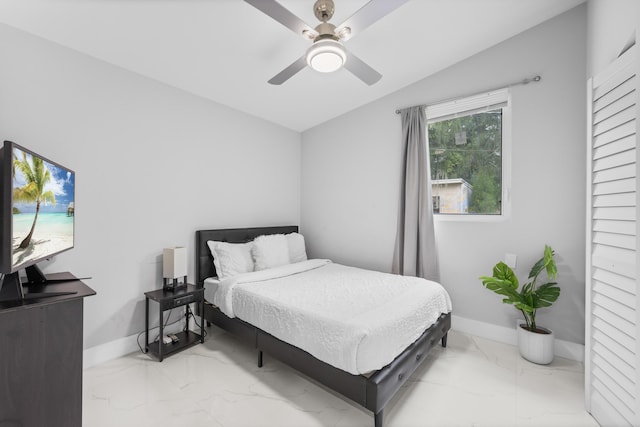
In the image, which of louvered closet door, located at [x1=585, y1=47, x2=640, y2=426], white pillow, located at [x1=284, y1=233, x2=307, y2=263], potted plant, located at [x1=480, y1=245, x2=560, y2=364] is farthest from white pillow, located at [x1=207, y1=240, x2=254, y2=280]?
louvered closet door, located at [x1=585, y1=47, x2=640, y2=426]

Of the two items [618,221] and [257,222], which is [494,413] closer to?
[618,221]

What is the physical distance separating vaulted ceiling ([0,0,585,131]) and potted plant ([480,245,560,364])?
2.10m

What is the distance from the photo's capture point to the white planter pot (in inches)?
90.2

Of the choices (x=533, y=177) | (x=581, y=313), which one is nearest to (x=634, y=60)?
(x=533, y=177)

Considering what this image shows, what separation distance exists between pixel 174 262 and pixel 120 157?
41.7 inches

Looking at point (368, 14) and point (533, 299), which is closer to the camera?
point (368, 14)

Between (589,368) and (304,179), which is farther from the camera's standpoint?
(304,179)

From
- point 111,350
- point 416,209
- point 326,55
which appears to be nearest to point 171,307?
point 111,350

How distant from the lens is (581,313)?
2.38 m

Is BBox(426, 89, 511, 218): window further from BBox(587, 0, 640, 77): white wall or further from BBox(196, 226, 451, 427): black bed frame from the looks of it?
BBox(196, 226, 451, 427): black bed frame

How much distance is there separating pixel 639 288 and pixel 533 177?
1635mm

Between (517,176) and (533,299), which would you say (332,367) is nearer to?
(533,299)

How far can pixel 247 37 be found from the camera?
2.26 meters

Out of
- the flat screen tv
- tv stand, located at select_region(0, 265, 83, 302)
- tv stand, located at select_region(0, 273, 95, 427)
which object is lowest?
tv stand, located at select_region(0, 273, 95, 427)
